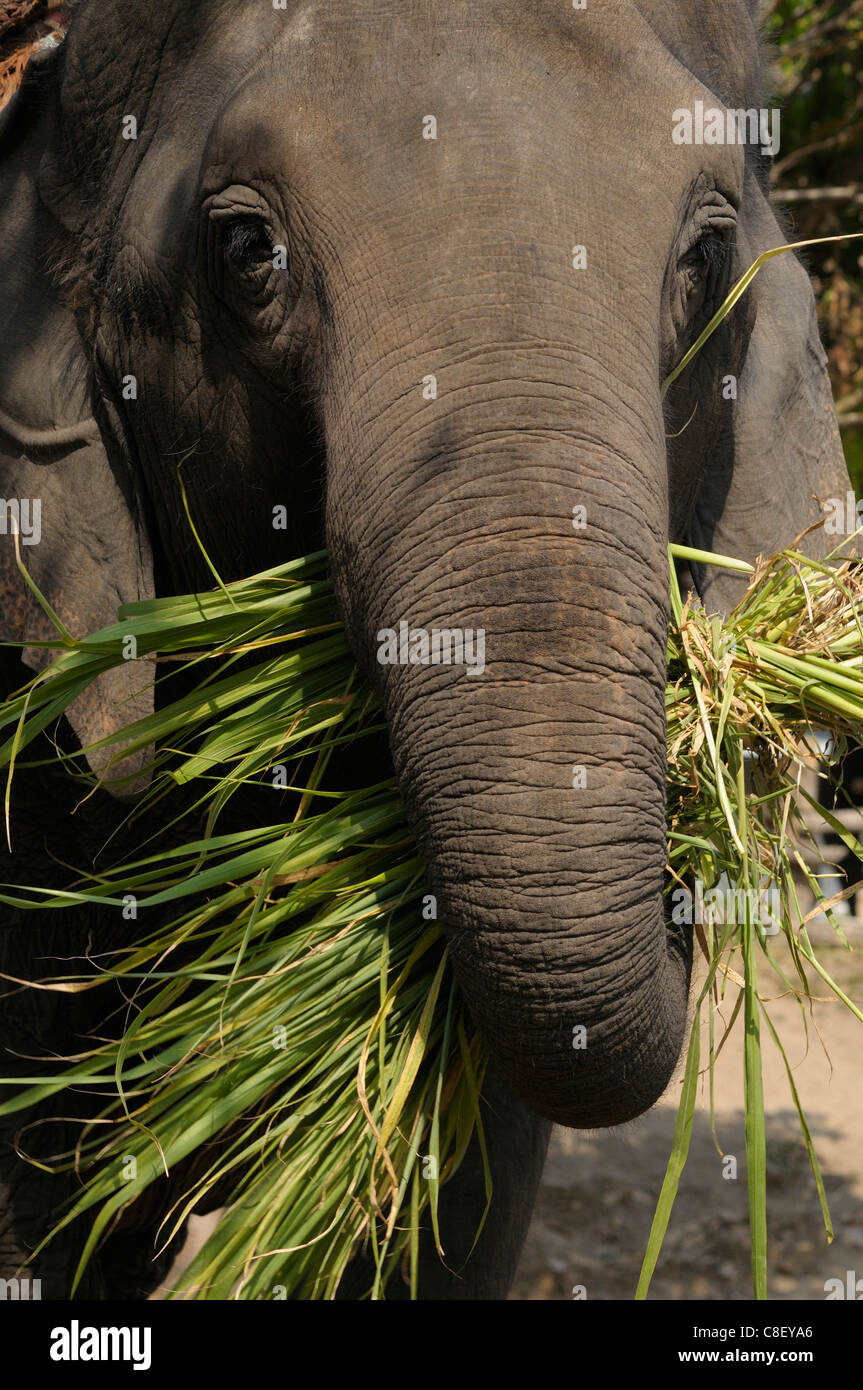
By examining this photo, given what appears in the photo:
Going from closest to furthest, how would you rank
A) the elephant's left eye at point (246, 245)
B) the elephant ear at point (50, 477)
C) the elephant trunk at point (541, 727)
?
the elephant trunk at point (541, 727), the elephant's left eye at point (246, 245), the elephant ear at point (50, 477)

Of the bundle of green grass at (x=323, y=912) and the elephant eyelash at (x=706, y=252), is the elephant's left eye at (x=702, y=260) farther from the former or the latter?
the bundle of green grass at (x=323, y=912)

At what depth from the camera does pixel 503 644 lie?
7.30 feet

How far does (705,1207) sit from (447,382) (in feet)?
16.0

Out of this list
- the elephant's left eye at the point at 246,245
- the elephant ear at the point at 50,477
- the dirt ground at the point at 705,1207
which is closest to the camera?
the elephant's left eye at the point at 246,245

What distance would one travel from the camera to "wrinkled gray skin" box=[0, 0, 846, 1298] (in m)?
2.25

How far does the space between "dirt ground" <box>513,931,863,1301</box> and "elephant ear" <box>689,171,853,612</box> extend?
7.26 ft

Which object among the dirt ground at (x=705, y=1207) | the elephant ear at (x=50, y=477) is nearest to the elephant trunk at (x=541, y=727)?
the elephant ear at (x=50, y=477)

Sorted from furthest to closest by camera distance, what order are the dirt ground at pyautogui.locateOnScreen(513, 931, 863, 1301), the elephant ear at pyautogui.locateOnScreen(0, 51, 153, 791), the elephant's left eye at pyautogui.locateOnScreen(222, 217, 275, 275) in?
the dirt ground at pyautogui.locateOnScreen(513, 931, 863, 1301) < the elephant ear at pyautogui.locateOnScreen(0, 51, 153, 791) < the elephant's left eye at pyautogui.locateOnScreen(222, 217, 275, 275)

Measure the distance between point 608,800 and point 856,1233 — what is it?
4.66m

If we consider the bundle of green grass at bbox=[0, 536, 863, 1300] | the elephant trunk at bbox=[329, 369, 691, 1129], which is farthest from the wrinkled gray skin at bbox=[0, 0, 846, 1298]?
the bundle of green grass at bbox=[0, 536, 863, 1300]

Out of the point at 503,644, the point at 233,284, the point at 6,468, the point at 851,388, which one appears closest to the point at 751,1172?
the point at 503,644

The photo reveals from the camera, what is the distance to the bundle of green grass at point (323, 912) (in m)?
2.72

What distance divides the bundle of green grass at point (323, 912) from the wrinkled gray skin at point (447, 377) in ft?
0.56

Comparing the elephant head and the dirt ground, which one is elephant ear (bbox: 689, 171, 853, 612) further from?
the dirt ground
